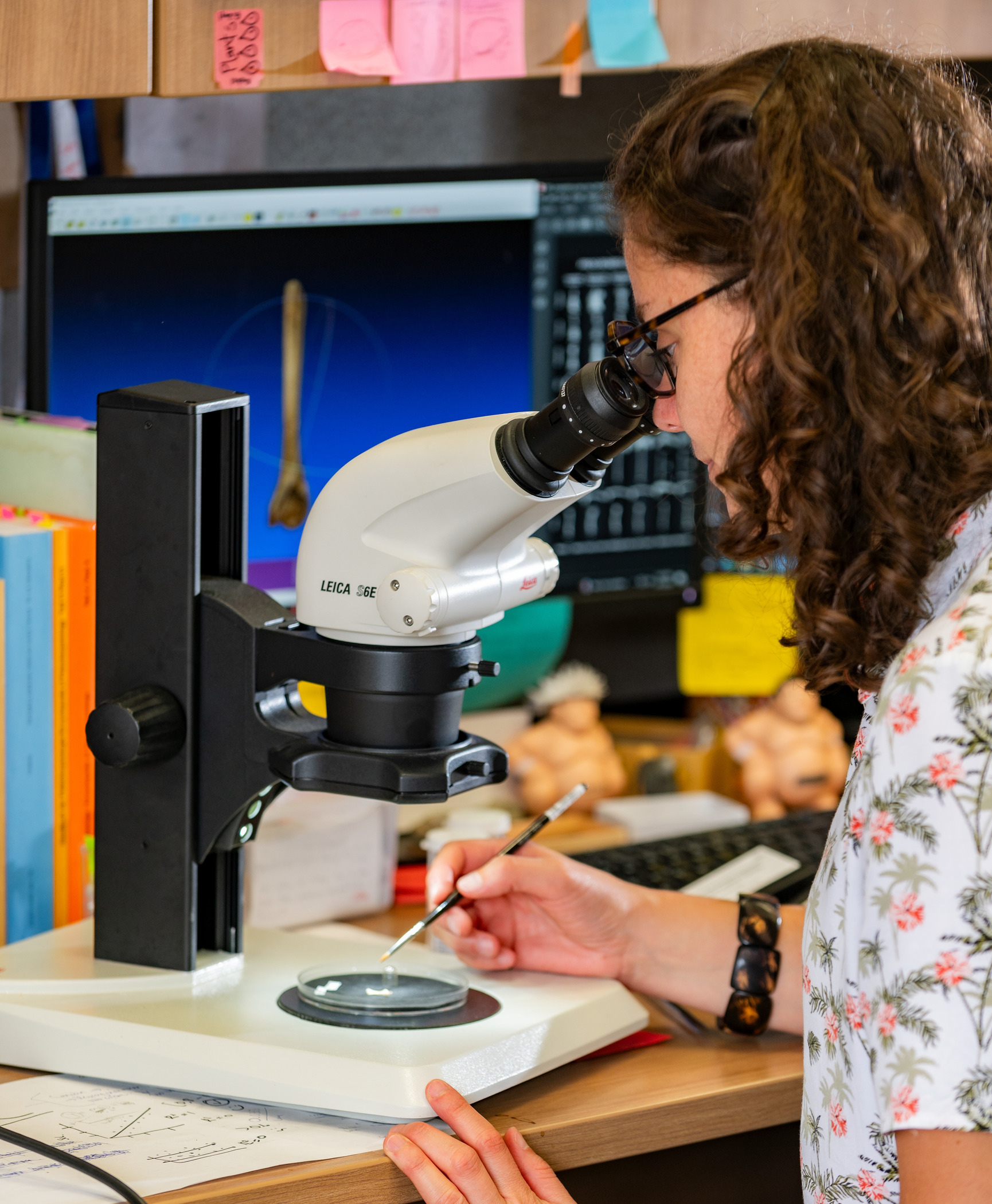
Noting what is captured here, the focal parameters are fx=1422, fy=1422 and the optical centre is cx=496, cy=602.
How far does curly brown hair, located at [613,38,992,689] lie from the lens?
664 mm

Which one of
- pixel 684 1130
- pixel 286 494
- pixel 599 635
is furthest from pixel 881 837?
pixel 599 635

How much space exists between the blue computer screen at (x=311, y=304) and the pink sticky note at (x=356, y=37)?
0.99ft

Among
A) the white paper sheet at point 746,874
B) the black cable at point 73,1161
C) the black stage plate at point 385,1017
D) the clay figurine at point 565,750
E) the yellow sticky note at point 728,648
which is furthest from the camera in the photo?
the yellow sticky note at point 728,648

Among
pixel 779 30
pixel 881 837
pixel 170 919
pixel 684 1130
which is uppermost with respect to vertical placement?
pixel 779 30

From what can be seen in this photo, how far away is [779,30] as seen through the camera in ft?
3.55

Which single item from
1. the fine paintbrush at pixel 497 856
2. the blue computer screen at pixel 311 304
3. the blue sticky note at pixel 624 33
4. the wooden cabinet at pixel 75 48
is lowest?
the fine paintbrush at pixel 497 856

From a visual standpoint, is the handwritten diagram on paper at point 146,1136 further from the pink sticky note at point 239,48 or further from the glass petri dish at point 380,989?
the pink sticky note at point 239,48

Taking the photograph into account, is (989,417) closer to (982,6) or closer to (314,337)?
(982,6)

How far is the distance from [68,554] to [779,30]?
66 cm

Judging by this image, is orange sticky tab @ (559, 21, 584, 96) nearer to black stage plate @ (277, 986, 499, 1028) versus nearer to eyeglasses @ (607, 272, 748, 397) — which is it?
eyeglasses @ (607, 272, 748, 397)

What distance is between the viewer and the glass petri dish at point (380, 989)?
0.86 meters

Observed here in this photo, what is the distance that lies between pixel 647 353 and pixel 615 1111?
17.2 inches

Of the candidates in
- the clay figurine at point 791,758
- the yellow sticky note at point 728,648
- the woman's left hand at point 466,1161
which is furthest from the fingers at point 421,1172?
the yellow sticky note at point 728,648

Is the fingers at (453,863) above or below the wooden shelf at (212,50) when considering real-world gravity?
below
